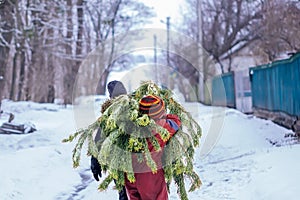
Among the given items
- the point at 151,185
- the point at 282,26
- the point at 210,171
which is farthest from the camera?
the point at 282,26

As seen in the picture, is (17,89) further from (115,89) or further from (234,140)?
(115,89)

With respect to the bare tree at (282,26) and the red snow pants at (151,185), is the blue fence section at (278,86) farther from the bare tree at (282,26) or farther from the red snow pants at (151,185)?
the red snow pants at (151,185)

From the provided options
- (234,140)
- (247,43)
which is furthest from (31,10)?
(247,43)

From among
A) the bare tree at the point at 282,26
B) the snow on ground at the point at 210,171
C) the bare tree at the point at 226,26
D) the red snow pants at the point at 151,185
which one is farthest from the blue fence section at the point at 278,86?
the bare tree at the point at 226,26

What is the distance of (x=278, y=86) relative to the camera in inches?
500

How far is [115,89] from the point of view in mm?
4758

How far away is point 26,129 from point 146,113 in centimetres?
1028

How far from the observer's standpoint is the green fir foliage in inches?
129

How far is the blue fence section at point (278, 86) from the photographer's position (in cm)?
1048

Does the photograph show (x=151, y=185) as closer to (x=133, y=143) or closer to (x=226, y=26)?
(x=133, y=143)

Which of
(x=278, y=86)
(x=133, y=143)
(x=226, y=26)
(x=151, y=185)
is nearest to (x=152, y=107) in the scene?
(x=133, y=143)

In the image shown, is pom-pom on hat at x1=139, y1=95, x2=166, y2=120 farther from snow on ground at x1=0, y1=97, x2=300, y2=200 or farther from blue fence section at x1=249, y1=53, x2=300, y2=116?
blue fence section at x1=249, y1=53, x2=300, y2=116

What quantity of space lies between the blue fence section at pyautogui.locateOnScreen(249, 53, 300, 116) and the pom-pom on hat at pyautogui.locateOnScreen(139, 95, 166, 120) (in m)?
7.49

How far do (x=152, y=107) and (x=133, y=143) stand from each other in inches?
11.7
